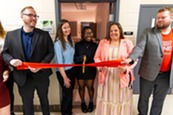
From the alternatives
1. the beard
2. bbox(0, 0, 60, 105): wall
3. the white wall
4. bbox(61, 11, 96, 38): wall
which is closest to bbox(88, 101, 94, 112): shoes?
the white wall

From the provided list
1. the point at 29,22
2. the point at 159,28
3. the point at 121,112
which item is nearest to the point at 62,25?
the point at 29,22

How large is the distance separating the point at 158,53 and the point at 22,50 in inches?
63.5

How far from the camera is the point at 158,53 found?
2029 mm

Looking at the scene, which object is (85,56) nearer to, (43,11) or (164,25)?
(43,11)

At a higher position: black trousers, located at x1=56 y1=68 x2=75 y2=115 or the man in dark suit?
the man in dark suit

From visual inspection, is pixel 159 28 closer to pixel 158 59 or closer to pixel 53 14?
pixel 158 59

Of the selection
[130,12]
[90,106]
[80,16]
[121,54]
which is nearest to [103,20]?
[130,12]

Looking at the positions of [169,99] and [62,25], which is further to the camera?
[169,99]

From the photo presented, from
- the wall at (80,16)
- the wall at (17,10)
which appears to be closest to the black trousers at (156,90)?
the wall at (17,10)

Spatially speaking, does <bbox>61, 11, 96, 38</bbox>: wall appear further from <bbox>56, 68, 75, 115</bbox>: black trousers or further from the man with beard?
the man with beard

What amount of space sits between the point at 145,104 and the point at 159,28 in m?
1.08

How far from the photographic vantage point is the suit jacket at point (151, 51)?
2.02 m

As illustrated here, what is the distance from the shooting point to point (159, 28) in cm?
204

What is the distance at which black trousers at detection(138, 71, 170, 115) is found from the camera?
7.20 ft
